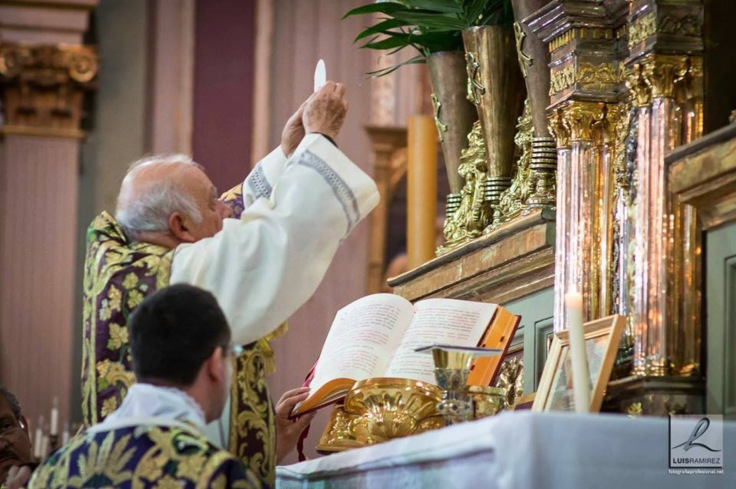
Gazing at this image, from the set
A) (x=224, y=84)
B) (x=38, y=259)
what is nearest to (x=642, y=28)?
(x=38, y=259)

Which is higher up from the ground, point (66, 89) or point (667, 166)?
point (66, 89)

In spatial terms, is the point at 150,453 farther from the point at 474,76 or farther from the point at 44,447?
the point at 44,447

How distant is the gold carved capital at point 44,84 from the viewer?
8617 millimetres

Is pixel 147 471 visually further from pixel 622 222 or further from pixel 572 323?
pixel 622 222

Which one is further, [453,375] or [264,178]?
[264,178]

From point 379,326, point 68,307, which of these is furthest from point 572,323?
point 68,307

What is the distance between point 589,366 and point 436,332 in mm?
328

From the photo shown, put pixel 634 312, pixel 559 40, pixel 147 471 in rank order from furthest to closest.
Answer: pixel 559 40 → pixel 634 312 → pixel 147 471

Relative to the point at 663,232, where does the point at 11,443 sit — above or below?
below

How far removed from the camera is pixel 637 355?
2424mm

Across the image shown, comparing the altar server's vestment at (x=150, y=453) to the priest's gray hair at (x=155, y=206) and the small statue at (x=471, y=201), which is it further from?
the small statue at (x=471, y=201)

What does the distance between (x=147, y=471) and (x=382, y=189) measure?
25.2 feet

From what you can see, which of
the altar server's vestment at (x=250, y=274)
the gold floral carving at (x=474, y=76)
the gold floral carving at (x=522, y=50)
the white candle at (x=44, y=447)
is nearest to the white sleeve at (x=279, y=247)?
the altar server's vestment at (x=250, y=274)

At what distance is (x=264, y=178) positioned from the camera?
3.01 metres
